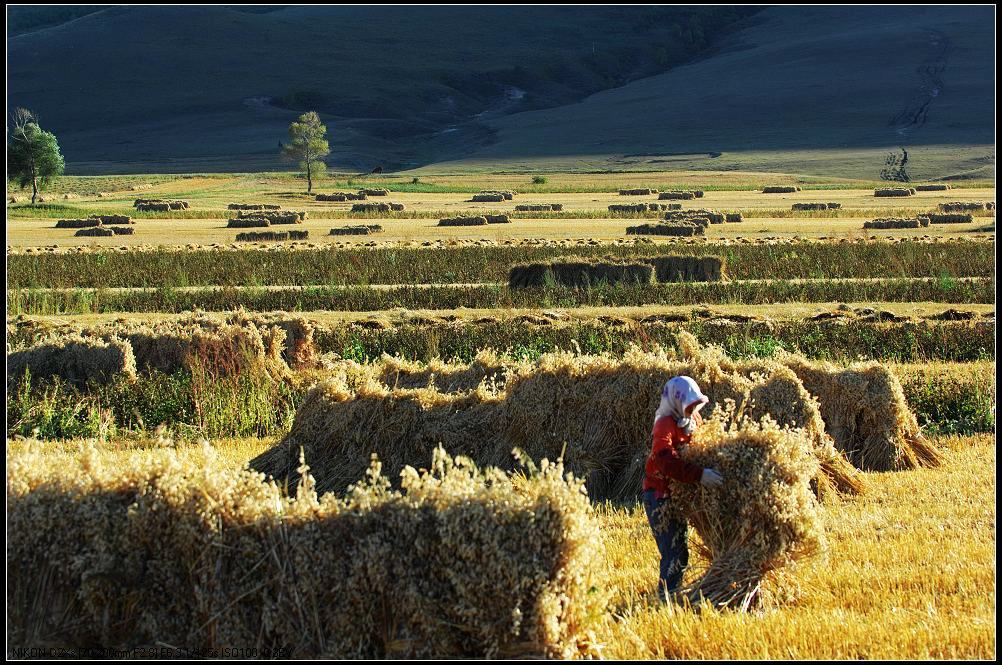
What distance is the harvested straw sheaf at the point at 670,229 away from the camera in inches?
1853

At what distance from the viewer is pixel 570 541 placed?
21.6ft

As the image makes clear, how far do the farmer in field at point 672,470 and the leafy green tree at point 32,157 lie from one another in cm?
8372

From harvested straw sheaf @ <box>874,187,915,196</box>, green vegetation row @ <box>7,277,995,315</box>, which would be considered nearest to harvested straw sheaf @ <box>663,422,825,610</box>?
green vegetation row @ <box>7,277,995,315</box>

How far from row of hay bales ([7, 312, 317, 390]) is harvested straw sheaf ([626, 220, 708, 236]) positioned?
96.4 ft

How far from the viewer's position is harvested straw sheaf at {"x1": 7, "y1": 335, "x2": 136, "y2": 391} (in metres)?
17.8

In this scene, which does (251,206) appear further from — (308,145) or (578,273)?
(578,273)

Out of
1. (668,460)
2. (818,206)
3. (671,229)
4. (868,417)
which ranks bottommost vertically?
(868,417)

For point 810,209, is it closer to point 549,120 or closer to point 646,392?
point 646,392

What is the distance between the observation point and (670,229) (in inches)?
1866

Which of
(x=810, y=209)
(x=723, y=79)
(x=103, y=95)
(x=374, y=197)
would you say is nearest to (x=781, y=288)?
(x=810, y=209)

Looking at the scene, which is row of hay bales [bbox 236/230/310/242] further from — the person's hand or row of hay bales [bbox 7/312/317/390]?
the person's hand

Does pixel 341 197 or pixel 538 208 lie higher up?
pixel 341 197

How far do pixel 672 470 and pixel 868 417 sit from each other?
5.88m

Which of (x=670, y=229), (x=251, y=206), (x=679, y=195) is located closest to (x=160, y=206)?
(x=251, y=206)
